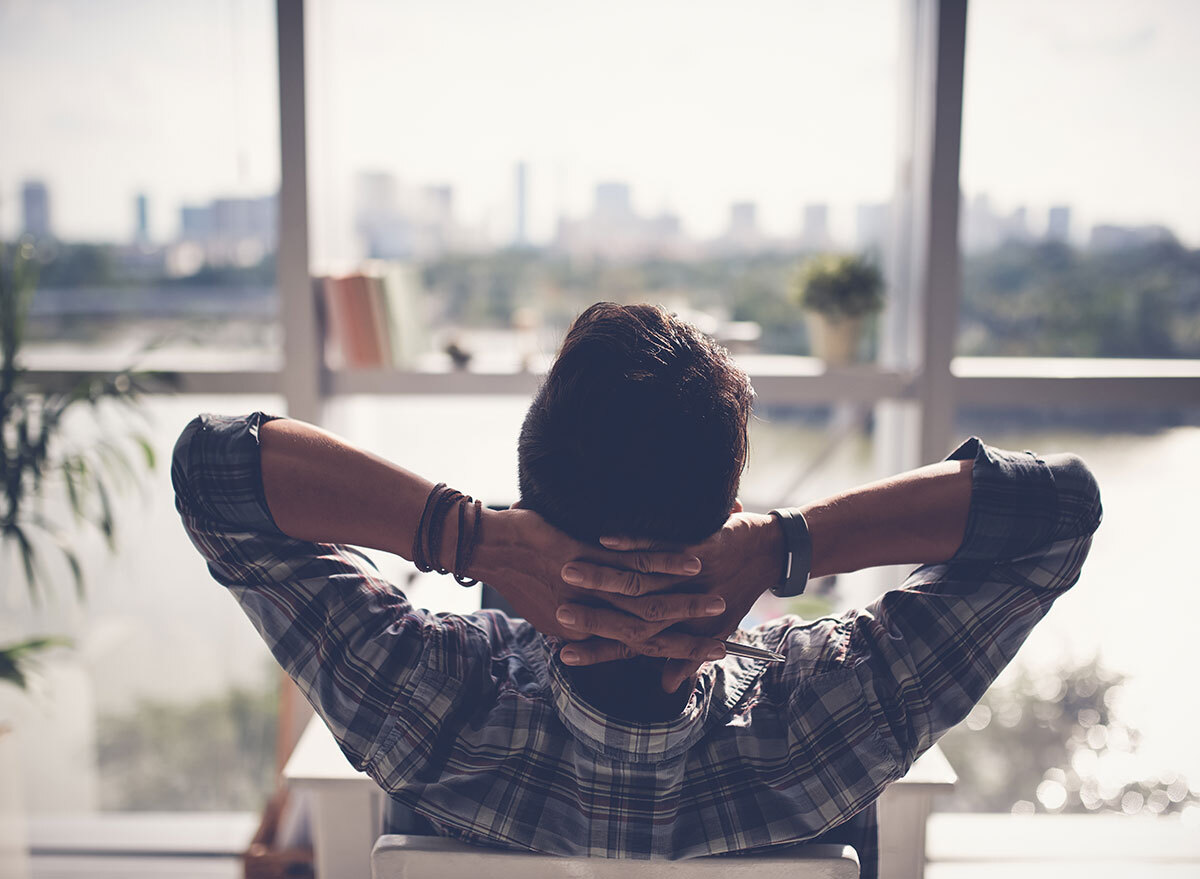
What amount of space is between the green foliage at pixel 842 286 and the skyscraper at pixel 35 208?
6.28 feet

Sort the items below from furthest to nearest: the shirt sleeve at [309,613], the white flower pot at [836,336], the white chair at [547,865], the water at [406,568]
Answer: the water at [406,568], the white flower pot at [836,336], the shirt sleeve at [309,613], the white chair at [547,865]

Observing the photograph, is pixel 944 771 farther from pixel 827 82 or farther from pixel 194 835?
pixel 194 835

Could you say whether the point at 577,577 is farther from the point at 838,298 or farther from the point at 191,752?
the point at 191,752

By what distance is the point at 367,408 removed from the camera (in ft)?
7.82

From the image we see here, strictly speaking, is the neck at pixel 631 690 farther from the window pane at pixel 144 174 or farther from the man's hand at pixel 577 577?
the window pane at pixel 144 174

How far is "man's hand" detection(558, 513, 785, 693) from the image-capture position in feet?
2.81

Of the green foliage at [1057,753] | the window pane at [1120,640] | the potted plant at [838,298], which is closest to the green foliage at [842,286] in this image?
the potted plant at [838,298]

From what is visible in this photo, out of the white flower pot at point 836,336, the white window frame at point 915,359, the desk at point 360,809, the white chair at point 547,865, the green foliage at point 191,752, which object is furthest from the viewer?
the green foliage at point 191,752

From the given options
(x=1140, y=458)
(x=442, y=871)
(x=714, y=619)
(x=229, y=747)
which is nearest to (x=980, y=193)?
(x=1140, y=458)

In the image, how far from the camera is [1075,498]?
93cm

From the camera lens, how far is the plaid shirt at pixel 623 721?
2.97 ft

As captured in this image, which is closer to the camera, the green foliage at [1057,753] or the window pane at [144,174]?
the window pane at [144,174]

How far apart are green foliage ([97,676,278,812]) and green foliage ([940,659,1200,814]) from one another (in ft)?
5.92

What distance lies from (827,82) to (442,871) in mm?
2005
